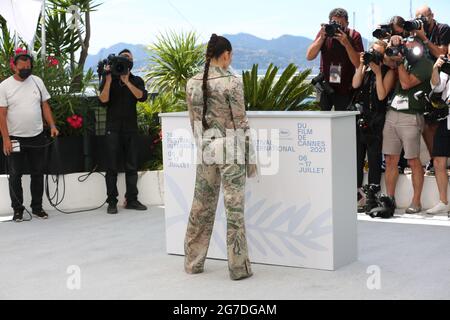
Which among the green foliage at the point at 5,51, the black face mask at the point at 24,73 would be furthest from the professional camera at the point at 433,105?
the green foliage at the point at 5,51

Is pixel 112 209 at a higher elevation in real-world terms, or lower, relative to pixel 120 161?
lower

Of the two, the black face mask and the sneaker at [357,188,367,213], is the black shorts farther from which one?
the black face mask

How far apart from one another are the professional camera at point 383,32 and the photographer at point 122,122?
2.42 m

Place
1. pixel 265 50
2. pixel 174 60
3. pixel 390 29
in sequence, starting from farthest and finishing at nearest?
pixel 265 50 → pixel 174 60 → pixel 390 29

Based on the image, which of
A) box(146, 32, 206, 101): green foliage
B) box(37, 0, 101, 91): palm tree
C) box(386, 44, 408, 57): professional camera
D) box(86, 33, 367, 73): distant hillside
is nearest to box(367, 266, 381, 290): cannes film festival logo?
box(386, 44, 408, 57): professional camera

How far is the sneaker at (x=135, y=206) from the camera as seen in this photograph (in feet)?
32.1

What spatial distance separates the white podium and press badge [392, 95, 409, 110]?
210 cm

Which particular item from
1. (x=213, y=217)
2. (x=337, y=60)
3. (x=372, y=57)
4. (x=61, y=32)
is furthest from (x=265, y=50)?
(x=213, y=217)

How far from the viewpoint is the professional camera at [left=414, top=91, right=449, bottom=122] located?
8.72 meters

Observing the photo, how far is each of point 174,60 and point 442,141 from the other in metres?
5.40

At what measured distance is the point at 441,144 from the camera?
8.90m

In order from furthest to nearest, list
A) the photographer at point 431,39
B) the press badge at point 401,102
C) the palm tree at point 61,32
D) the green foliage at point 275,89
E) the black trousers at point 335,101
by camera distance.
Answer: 1. the palm tree at point 61,32
2. the green foliage at point 275,89
3. the black trousers at point 335,101
4. the photographer at point 431,39
5. the press badge at point 401,102

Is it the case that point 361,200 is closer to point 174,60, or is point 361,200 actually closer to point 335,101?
point 335,101

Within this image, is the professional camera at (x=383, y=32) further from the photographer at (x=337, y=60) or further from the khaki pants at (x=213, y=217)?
the khaki pants at (x=213, y=217)
